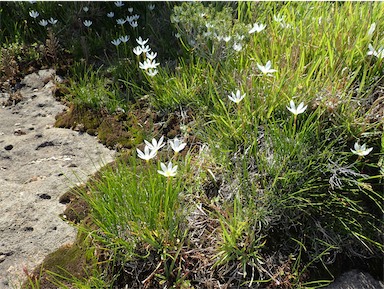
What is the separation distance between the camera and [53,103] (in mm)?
3961

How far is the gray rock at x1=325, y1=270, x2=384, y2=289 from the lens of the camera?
2.54 m

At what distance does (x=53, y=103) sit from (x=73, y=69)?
1.14 feet

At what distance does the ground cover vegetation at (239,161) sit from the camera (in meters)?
2.51

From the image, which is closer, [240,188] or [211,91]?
[240,188]

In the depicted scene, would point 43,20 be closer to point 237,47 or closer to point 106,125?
point 106,125

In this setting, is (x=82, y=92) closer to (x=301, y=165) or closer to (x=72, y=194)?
(x=72, y=194)

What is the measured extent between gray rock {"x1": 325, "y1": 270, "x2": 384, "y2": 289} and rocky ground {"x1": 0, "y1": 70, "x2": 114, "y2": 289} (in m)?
1.53

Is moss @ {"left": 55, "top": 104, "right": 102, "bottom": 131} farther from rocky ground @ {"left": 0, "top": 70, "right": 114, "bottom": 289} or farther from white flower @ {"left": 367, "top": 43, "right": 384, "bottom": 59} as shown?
white flower @ {"left": 367, "top": 43, "right": 384, "bottom": 59}

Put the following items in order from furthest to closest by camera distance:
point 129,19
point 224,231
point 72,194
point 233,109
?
point 129,19, point 233,109, point 72,194, point 224,231

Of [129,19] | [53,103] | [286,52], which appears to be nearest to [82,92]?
[53,103]

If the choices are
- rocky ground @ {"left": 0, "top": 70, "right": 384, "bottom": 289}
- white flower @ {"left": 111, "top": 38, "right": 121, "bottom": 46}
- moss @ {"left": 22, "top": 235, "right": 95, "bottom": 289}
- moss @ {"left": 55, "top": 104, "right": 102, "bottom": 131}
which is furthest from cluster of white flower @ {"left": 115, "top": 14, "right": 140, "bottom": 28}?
moss @ {"left": 22, "top": 235, "right": 95, "bottom": 289}

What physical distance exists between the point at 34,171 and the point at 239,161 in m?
1.42

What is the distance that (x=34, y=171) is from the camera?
321cm

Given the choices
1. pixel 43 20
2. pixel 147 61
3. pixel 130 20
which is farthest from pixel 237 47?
pixel 43 20
